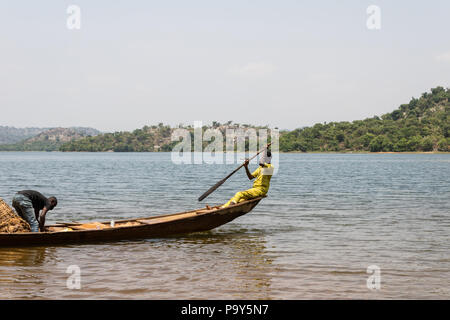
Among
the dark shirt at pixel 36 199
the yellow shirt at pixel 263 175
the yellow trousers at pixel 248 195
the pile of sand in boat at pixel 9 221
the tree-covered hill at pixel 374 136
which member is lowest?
the pile of sand in boat at pixel 9 221

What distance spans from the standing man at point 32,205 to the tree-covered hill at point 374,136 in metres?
142

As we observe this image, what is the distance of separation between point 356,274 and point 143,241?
5667 millimetres

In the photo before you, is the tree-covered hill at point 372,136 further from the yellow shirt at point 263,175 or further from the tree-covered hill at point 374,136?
the yellow shirt at point 263,175

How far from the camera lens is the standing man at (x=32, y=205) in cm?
1215

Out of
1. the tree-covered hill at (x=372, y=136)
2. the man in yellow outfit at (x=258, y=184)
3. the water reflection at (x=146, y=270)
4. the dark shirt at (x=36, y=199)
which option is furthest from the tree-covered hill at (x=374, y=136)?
the dark shirt at (x=36, y=199)

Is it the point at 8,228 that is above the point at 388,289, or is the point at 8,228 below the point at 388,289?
above

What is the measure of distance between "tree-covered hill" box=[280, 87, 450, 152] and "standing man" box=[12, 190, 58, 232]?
142 metres

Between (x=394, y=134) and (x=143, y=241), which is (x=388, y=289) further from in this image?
(x=394, y=134)

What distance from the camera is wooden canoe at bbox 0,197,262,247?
1231cm

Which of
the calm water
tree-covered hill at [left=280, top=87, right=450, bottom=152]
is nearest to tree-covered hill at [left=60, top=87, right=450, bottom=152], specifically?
tree-covered hill at [left=280, top=87, right=450, bottom=152]

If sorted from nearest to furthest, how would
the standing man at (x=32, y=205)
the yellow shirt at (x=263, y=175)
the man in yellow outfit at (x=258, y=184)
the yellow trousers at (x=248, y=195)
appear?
1. the standing man at (x=32, y=205)
2. the yellow shirt at (x=263, y=175)
3. the man in yellow outfit at (x=258, y=184)
4. the yellow trousers at (x=248, y=195)

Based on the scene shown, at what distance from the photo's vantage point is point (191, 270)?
10930mm
